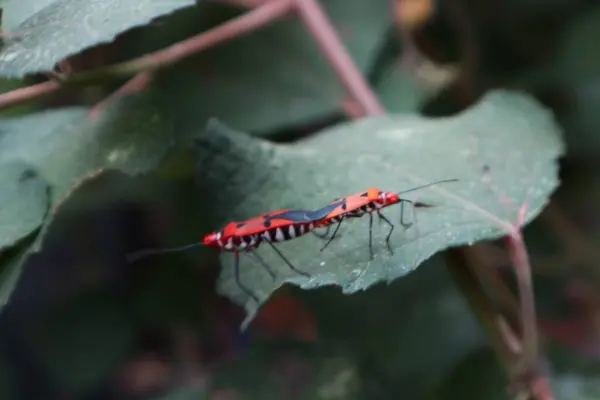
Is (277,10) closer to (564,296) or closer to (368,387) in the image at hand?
(368,387)

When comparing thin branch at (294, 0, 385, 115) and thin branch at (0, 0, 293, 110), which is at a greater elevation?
thin branch at (0, 0, 293, 110)

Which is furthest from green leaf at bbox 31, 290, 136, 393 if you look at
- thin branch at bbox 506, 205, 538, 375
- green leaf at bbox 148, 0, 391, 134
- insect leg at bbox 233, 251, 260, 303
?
thin branch at bbox 506, 205, 538, 375

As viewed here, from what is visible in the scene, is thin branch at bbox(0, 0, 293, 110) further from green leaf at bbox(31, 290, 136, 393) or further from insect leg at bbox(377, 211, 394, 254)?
green leaf at bbox(31, 290, 136, 393)

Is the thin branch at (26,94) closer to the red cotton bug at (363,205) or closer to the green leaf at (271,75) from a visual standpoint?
the green leaf at (271,75)

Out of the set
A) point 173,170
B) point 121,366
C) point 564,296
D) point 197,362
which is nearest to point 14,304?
point 121,366

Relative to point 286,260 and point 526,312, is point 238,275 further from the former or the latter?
point 526,312

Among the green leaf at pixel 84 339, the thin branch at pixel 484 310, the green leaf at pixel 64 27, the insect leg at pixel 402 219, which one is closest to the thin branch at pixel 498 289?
the thin branch at pixel 484 310
